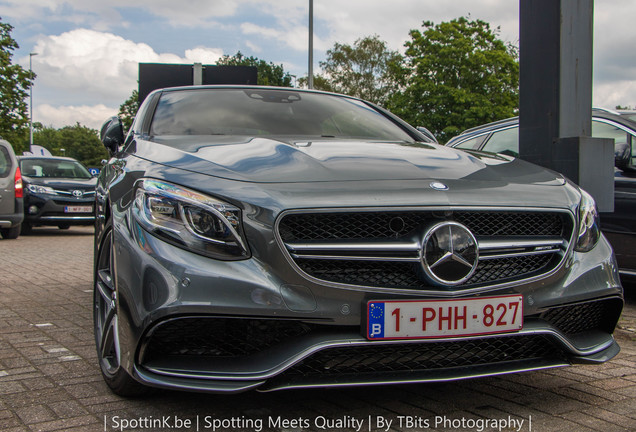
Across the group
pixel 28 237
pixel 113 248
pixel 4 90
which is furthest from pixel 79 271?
pixel 4 90

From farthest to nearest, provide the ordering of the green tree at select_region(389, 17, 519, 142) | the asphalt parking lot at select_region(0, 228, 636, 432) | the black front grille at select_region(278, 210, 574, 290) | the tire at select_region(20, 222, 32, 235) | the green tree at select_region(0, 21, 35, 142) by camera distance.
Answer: the green tree at select_region(389, 17, 519, 142) → the green tree at select_region(0, 21, 35, 142) → the tire at select_region(20, 222, 32, 235) → the asphalt parking lot at select_region(0, 228, 636, 432) → the black front grille at select_region(278, 210, 574, 290)

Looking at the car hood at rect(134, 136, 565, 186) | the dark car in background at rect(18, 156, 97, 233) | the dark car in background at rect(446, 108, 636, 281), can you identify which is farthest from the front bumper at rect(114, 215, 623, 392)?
the dark car in background at rect(18, 156, 97, 233)

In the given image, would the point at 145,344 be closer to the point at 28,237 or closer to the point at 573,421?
the point at 573,421

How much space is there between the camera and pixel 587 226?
3.06m

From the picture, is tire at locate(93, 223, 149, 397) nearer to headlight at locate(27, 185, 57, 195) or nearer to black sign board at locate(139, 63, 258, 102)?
headlight at locate(27, 185, 57, 195)

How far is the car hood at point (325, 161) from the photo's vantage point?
9.15 feet

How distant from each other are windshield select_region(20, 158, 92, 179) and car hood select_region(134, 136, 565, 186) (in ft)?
41.5

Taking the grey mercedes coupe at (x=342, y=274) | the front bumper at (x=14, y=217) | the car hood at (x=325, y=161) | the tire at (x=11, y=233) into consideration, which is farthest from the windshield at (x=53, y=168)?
the grey mercedes coupe at (x=342, y=274)

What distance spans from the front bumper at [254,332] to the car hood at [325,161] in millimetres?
390

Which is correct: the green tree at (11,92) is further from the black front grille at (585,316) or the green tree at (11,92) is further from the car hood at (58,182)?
the black front grille at (585,316)

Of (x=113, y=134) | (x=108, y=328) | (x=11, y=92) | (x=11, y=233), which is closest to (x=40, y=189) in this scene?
(x=11, y=233)

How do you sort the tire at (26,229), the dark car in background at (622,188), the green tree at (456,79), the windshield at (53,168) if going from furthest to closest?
the green tree at (456,79) < the windshield at (53,168) < the tire at (26,229) < the dark car in background at (622,188)

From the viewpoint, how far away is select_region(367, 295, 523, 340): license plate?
2.52 m

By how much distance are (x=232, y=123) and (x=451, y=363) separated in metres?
1.93
